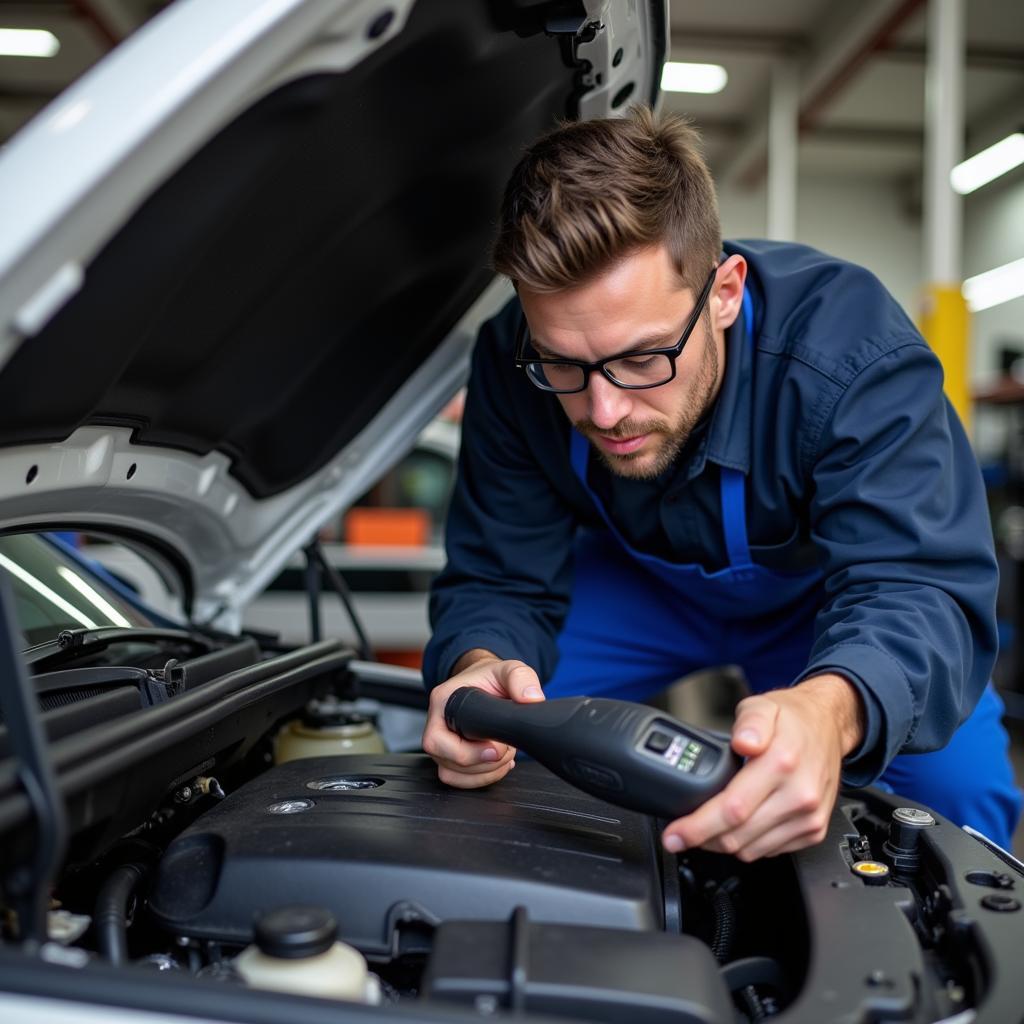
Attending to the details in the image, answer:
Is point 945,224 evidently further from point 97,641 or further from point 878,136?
point 97,641

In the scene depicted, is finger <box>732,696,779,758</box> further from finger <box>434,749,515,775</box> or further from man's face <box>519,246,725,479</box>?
man's face <box>519,246,725,479</box>

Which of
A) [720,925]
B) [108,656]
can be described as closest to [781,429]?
[720,925]

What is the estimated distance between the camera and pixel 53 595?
1287 millimetres

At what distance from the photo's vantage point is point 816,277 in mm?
1443

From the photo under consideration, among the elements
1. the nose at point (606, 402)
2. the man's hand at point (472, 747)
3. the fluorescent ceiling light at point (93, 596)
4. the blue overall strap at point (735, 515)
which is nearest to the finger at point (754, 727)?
the man's hand at point (472, 747)

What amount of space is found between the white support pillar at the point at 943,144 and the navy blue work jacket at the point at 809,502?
4394mm

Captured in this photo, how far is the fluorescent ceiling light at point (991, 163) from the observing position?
30.8 ft

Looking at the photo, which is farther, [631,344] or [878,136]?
[878,136]

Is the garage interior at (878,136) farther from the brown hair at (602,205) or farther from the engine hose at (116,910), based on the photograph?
the engine hose at (116,910)

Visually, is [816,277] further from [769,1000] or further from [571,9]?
[769,1000]

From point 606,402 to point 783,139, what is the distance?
7.92 m

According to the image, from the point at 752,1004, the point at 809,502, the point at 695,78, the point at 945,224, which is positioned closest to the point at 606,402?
the point at 809,502

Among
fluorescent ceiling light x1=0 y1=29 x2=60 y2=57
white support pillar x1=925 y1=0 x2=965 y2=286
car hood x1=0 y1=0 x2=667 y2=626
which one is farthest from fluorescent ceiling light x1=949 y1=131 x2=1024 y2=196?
car hood x1=0 y1=0 x2=667 y2=626

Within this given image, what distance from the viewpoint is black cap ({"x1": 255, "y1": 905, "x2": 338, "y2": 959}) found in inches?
29.0
